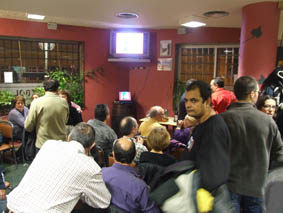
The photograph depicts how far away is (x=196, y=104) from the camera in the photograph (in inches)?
60.3

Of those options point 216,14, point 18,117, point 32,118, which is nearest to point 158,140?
point 32,118

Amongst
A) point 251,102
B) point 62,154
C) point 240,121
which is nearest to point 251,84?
point 251,102

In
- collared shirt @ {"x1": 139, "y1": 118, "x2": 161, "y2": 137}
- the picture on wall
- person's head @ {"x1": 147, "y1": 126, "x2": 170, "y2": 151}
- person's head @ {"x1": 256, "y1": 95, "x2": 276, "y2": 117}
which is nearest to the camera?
person's head @ {"x1": 147, "y1": 126, "x2": 170, "y2": 151}

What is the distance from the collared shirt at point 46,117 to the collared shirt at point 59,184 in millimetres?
1376

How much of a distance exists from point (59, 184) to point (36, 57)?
4.45 m

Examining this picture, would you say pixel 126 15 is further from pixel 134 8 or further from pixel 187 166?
pixel 187 166

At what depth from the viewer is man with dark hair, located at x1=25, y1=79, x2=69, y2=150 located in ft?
9.25

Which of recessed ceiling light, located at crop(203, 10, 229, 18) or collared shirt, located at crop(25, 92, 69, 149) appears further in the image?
recessed ceiling light, located at crop(203, 10, 229, 18)

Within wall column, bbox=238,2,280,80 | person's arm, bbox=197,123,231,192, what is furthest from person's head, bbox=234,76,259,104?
wall column, bbox=238,2,280,80

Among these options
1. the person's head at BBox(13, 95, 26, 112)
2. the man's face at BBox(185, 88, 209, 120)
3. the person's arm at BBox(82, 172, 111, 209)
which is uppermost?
the man's face at BBox(185, 88, 209, 120)

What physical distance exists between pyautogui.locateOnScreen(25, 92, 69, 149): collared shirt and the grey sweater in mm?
1824

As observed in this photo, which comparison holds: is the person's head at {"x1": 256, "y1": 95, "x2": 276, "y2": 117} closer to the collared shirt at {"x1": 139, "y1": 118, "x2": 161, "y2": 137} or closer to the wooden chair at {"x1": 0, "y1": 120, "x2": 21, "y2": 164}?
the collared shirt at {"x1": 139, "y1": 118, "x2": 161, "y2": 137}

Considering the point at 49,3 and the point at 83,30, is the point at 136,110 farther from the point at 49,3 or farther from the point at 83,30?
the point at 49,3

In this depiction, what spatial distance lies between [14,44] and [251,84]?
4621mm
